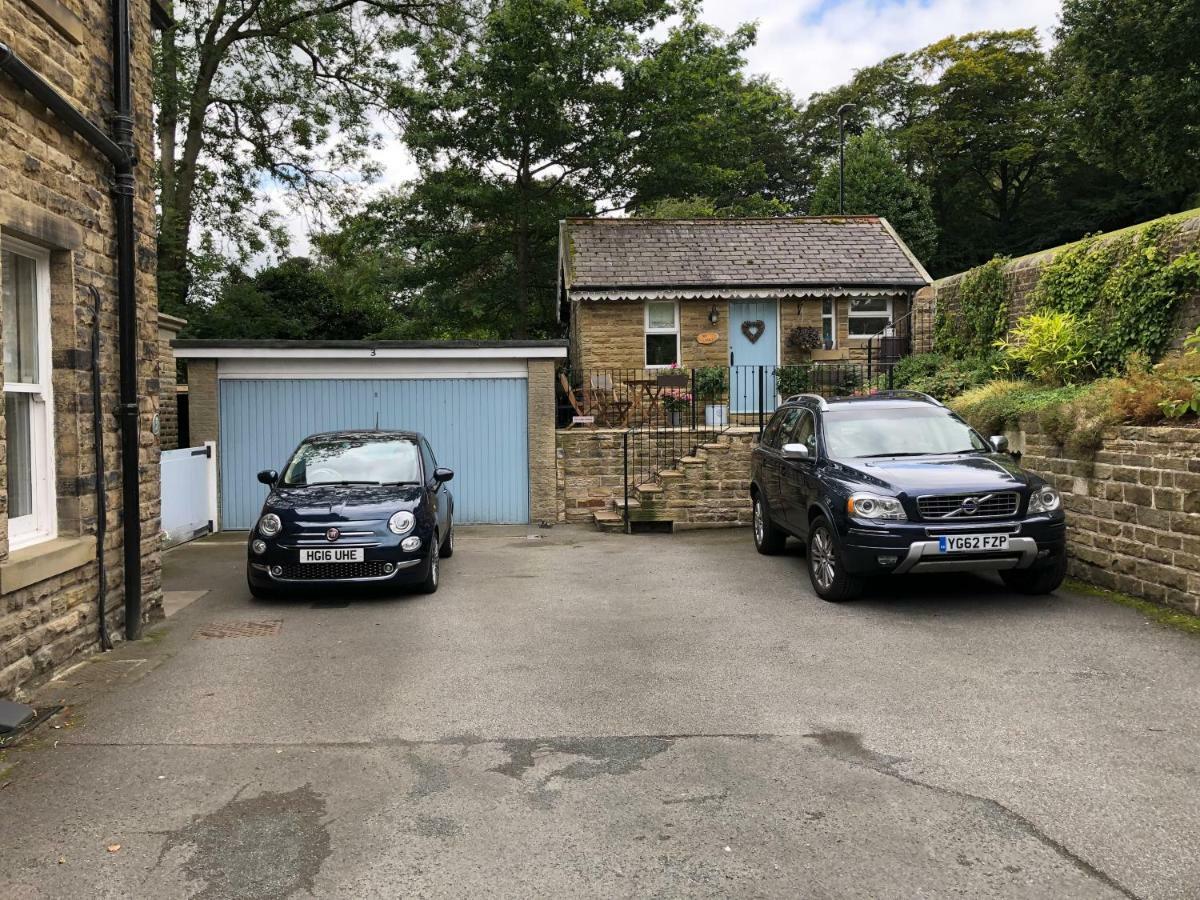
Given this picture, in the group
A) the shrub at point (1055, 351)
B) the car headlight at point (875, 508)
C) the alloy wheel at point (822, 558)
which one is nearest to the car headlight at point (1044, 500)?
the car headlight at point (875, 508)

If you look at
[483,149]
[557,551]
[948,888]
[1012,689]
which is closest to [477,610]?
[557,551]

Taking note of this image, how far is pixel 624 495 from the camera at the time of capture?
14086 mm

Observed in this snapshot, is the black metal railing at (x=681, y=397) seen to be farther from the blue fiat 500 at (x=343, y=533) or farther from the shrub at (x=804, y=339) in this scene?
the blue fiat 500 at (x=343, y=533)

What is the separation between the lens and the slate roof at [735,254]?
18.7 metres

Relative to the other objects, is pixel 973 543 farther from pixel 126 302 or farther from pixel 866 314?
pixel 866 314

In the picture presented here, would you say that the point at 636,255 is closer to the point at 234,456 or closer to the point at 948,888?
the point at 234,456

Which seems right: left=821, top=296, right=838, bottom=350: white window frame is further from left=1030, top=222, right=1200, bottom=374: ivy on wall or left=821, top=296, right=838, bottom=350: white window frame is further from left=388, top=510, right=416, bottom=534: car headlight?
left=388, top=510, right=416, bottom=534: car headlight

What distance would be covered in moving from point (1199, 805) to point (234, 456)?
13632 mm

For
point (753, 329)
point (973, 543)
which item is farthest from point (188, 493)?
point (753, 329)

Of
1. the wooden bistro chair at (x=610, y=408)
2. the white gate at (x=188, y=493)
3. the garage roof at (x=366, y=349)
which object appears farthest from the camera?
the wooden bistro chair at (x=610, y=408)

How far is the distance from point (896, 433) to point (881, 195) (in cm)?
2439

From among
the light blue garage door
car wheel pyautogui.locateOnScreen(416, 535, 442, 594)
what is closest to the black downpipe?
car wheel pyautogui.locateOnScreen(416, 535, 442, 594)

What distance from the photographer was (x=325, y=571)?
8102mm

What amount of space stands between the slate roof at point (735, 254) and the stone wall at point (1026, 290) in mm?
2502
